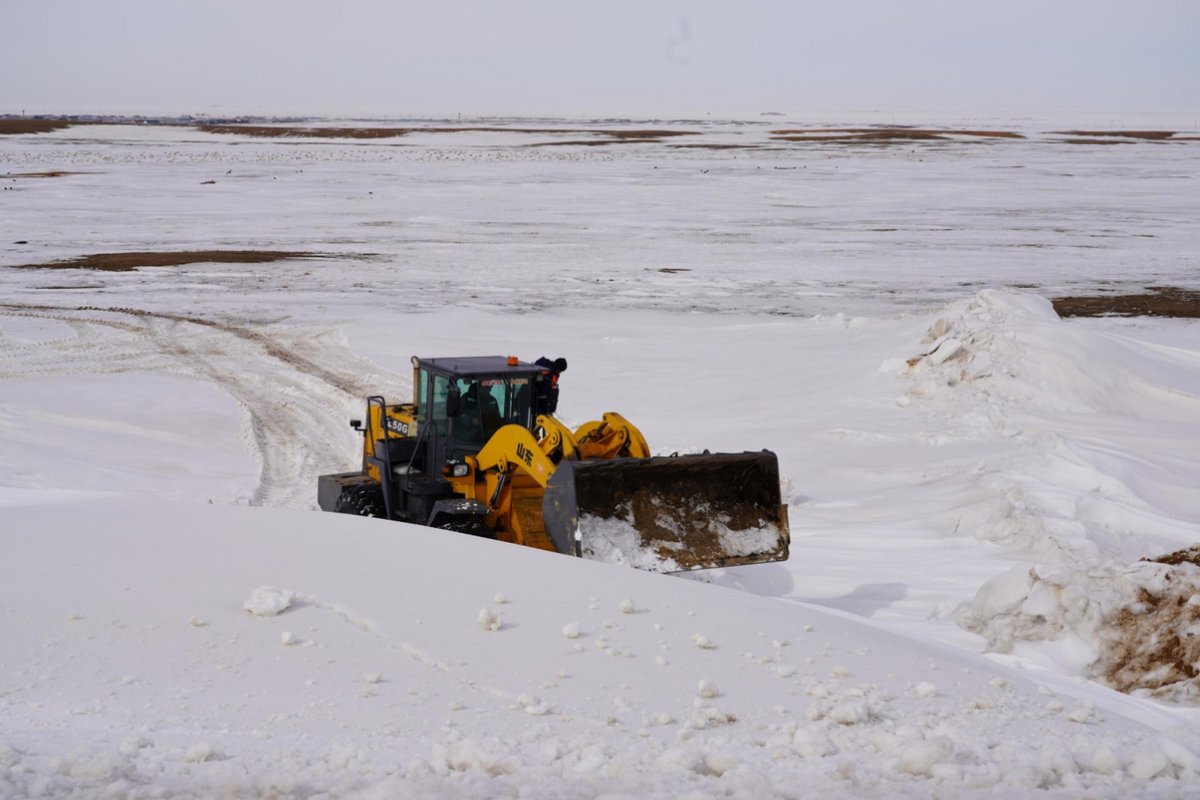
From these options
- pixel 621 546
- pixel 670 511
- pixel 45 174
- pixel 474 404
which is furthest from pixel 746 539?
pixel 45 174

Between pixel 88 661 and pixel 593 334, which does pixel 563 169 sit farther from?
pixel 88 661

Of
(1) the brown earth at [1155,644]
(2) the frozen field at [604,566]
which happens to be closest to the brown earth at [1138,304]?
(2) the frozen field at [604,566]

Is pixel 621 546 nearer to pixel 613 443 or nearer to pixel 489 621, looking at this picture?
pixel 613 443

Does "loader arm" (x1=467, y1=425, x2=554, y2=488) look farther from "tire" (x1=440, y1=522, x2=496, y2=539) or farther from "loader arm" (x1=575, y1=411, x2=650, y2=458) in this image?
"loader arm" (x1=575, y1=411, x2=650, y2=458)

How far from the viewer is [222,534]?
7.28 metres

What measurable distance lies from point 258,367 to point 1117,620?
1344 centimetres

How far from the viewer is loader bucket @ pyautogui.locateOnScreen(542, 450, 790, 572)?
847cm

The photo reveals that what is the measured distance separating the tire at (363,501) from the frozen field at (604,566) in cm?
176

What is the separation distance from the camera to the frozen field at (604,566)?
15.9 feet

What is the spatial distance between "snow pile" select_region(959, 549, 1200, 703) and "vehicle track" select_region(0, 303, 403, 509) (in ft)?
23.2

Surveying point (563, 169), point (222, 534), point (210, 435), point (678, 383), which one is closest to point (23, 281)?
point (210, 435)

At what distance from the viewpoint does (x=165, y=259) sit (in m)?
28.0

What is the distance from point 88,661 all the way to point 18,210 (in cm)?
3575

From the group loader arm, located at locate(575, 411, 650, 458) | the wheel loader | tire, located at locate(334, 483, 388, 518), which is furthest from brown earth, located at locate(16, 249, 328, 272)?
loader arm, located at locate(575, 411, 650, 458)
